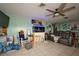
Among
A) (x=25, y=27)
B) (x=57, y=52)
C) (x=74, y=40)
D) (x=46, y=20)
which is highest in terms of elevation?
(x=46, y=20)

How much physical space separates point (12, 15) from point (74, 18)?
926 mm

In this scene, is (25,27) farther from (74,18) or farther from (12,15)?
(74,18)

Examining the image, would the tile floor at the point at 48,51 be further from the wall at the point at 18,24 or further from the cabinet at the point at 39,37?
the wall at the point at 18,24

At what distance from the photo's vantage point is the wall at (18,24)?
1.64 m

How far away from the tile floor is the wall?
288 mm

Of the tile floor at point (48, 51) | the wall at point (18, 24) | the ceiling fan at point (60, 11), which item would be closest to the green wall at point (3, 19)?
the wall at point (18, 24)

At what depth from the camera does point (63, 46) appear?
169 cm

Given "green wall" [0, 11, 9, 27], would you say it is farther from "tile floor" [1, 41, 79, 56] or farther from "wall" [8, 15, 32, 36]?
"tile floor" [1, 41, 79, 56]

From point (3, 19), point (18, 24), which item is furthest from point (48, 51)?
point (3, 19)

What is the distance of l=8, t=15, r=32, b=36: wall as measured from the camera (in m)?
1.64

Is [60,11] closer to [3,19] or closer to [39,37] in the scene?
[39,37]

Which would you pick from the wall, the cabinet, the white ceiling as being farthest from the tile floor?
the white ceiling

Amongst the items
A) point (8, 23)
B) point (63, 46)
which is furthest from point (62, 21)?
point (8, 23)

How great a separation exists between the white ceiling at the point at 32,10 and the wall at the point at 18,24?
6 cm
